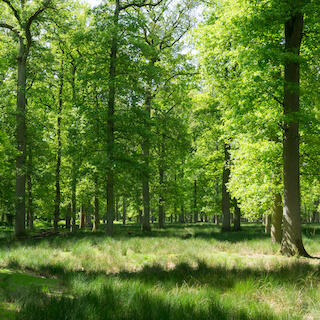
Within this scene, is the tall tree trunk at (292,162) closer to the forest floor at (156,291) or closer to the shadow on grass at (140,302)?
the forest floor at (156,291)

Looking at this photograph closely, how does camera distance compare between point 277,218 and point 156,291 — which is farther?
point 277,218

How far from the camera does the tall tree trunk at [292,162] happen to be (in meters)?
8.80

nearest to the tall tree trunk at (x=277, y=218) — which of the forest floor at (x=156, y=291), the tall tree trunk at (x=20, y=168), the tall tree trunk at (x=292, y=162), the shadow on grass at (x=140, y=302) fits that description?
the tall tree trunk at (x=292, y=162)

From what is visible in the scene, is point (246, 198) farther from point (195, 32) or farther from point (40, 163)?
point (40, 163)

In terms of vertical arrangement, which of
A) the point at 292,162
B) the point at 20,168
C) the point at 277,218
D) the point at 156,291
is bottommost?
the point at 156,291

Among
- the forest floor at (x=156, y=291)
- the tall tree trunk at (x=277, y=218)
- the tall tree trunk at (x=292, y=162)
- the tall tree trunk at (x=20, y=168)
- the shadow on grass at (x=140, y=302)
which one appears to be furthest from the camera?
the tall tree trunk at (x=20, y=168)

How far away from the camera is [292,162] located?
29.3ft

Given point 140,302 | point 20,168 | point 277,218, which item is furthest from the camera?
point 20,168

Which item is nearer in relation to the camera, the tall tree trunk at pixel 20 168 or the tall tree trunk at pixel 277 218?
the tall tree trunk at pixel 277 218

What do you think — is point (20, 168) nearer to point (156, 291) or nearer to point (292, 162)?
point (156, 291)

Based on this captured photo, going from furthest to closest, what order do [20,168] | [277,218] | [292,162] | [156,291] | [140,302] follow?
[20,168] < [277,218] < [292,162] < [156,291] < [140,302]

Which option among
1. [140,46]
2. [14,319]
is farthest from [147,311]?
[140,46]

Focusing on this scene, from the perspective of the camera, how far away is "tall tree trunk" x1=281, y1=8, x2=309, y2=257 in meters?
8.80

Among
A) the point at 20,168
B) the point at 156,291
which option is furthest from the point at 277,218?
the point at 20,168
